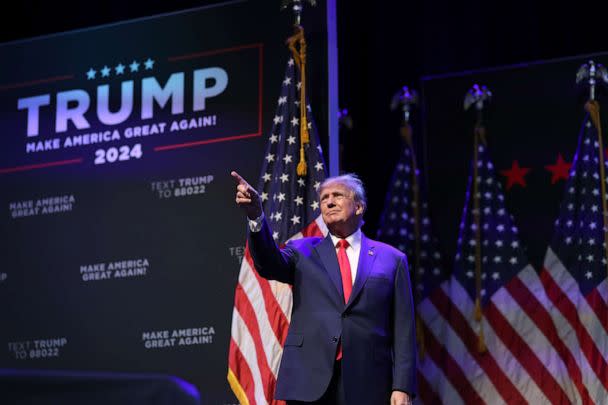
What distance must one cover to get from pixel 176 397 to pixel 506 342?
389cm

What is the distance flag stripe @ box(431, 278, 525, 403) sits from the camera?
4.59 m

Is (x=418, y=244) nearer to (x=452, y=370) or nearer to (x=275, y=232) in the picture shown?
(x=452, y=370)

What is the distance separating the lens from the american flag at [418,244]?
15.7 feet

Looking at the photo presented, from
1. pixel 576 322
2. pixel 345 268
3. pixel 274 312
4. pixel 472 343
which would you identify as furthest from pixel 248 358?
pixel 576 322

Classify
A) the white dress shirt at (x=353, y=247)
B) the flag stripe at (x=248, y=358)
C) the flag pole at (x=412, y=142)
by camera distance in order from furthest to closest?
the flag pole at (x=412, y=142) → the flag stripe at (x=248, y=358) → the white dress shirt at (x=353, y=247)

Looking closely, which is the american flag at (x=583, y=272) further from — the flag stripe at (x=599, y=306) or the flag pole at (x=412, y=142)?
the flag pole at (x=412, y=142)

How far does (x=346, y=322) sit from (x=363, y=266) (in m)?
0.22

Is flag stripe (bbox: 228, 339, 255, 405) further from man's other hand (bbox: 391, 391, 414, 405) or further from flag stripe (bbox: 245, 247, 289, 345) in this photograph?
man's other hand (bbox: 391, 391, 414, 405)

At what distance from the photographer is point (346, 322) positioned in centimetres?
305

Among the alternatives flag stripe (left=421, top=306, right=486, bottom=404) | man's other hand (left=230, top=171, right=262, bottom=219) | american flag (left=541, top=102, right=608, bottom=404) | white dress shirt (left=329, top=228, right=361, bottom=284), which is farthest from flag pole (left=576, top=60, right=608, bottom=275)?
man's other hand (left=230, top=171, right=262, bottom=219)

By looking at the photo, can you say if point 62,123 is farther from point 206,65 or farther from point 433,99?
point 433,99

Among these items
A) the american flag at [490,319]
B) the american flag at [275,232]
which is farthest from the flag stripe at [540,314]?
the american flag at [275,232]

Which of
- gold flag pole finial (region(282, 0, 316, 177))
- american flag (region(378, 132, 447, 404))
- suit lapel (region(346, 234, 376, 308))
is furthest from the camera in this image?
american flag (region(378, 132, 447, 404))

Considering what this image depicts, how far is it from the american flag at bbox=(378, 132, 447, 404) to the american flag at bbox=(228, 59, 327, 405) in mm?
983
